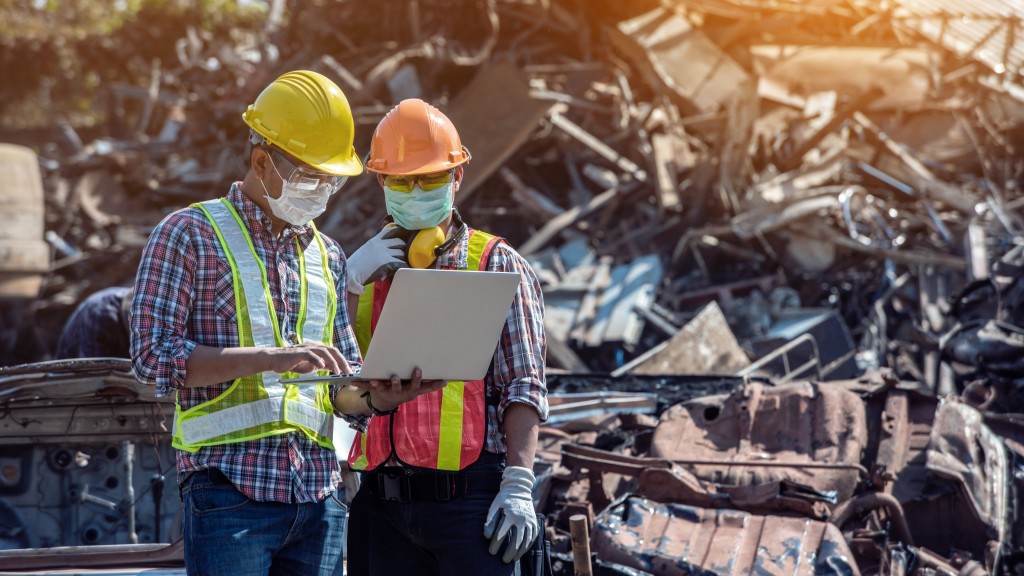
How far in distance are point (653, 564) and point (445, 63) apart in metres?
11.2

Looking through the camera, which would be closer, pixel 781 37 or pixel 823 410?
pixel 823 410

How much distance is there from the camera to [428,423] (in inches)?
111

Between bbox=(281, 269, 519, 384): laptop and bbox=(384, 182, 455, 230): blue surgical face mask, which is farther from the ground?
bbox=(384, 182, 455, 230): blue surgical face mask

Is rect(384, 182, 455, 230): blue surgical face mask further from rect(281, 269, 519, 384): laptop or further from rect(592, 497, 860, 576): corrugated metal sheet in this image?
rect(592, 497, 860, 576): corrugated metal sheet

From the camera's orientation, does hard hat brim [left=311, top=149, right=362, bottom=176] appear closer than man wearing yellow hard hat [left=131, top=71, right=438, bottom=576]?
No

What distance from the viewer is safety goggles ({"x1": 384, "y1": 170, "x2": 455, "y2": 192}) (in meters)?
3.01

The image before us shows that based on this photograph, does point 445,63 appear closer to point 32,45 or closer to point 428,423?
point 428,423

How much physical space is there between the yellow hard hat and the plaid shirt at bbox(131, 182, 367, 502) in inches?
7.1

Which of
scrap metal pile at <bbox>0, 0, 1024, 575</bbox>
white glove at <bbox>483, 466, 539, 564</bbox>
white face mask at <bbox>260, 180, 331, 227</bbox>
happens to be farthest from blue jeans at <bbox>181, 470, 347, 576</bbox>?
scrap metal pile at <bbox>0, 0, 1024, 575</bbox>

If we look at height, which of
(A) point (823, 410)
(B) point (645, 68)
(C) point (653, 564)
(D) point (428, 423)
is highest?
(B) point (645, 68)

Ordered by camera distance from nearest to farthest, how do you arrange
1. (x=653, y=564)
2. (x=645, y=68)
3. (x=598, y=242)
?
(x=653, y=564) < (x=598, y=242) < (x=645, y=68)

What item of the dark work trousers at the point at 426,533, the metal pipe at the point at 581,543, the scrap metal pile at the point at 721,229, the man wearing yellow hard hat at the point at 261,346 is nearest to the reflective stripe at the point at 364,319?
the man wearing yellow hard hat at the point at 261,346

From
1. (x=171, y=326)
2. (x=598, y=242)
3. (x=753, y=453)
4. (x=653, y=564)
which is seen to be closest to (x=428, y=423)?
(x=171, y=326)

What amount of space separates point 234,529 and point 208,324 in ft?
1.57
